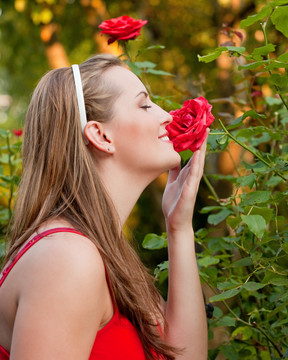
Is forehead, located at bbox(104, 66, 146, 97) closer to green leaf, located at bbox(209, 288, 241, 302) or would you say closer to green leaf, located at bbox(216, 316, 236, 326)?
green leaf, located at bbox(209, 288, 241, 302)

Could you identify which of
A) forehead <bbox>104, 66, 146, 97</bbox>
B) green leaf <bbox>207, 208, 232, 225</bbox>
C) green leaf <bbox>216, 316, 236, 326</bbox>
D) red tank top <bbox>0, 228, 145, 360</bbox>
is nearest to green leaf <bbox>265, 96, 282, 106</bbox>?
green leaf <bbox>207, 208, 232, 225</bbox>

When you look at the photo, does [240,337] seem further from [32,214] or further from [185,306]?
[32,214]

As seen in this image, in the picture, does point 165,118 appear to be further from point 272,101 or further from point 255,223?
point 272,101

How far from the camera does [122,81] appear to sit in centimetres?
181

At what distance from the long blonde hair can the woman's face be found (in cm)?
4

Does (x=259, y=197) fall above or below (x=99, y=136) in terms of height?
below

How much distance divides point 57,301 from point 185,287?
28.0 inches

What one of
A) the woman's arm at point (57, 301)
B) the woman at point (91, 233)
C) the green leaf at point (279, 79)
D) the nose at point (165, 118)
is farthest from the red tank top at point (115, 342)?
the green leaf at point (279, 79)

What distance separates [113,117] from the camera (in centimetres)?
174

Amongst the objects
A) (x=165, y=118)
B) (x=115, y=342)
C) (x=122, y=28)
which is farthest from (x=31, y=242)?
(x=122, y=28)

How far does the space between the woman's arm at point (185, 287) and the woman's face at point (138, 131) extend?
7.6 inches

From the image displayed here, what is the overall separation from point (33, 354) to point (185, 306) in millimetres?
763

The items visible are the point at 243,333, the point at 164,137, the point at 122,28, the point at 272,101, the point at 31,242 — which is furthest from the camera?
the point at 272,101

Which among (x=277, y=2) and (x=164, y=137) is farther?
(x=164, y=137)
